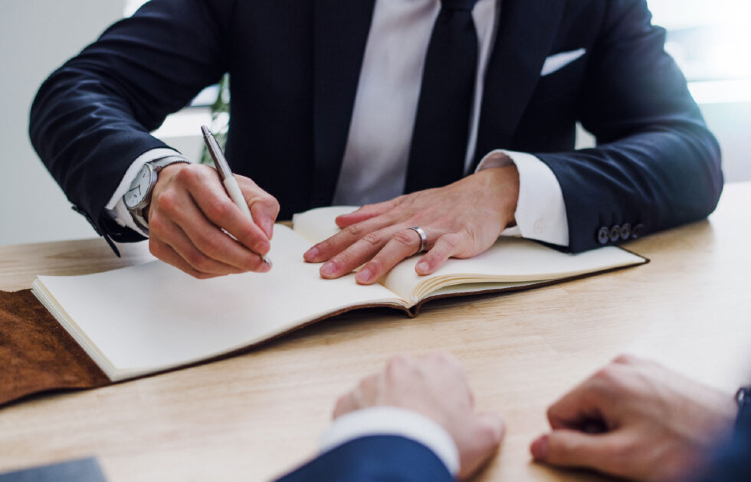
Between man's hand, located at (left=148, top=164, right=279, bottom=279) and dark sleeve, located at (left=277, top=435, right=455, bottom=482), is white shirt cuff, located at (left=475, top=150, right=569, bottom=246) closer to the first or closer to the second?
man's hand, located at (left=148, top=164, right=279, bottom=279)

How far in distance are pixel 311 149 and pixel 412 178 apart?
9.1 inches

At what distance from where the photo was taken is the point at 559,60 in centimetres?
134

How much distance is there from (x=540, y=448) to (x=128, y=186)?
66 centimetres

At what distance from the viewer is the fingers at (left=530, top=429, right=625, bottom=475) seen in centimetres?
48

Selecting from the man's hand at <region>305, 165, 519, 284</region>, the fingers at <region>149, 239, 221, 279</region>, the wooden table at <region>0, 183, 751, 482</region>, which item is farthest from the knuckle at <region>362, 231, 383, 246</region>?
the fingers at <region>149, 239, 221, 279</region>

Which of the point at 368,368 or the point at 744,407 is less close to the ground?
the point at 744,407

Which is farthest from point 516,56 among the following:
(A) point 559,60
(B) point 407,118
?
(B) point 407,118

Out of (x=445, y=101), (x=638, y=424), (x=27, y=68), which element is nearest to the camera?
(x=638, y=424)

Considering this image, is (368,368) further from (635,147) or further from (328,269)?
(635,147)

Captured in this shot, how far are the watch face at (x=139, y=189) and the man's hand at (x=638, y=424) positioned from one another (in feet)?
1.98

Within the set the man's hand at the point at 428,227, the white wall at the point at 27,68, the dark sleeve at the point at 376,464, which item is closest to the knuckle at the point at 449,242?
the man's hand at the point at 428,227

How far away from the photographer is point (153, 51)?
47.9 inches

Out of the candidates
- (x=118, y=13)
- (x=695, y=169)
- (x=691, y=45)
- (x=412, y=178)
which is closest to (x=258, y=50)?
(x=412, y=178)

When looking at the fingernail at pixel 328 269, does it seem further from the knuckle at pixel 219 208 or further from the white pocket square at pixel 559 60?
the white pocket square at pixel 559 60
